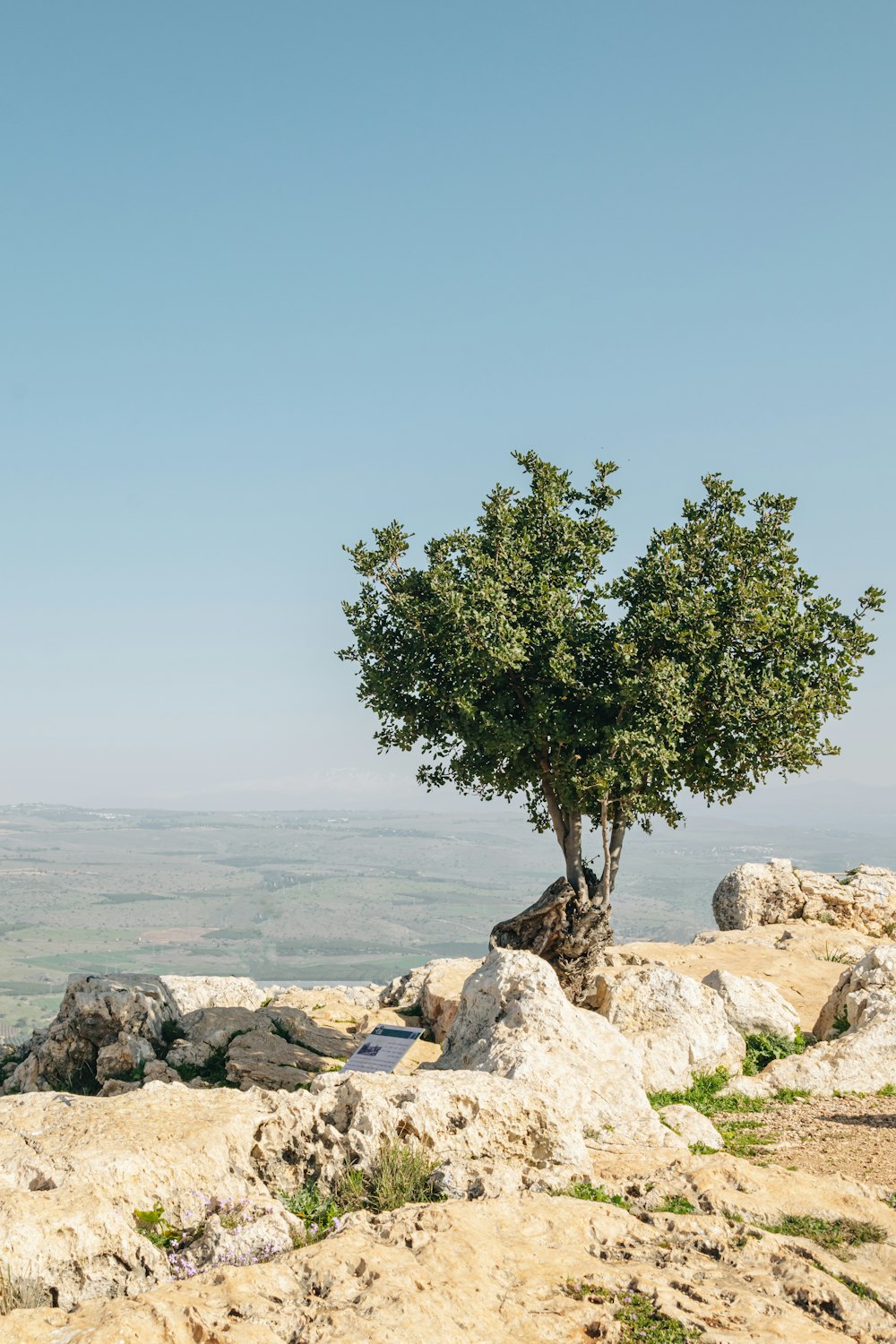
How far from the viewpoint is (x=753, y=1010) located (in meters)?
24.6

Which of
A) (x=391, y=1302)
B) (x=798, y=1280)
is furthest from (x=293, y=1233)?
(x=798, y=1280)

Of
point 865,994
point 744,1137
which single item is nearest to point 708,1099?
point 744,1137

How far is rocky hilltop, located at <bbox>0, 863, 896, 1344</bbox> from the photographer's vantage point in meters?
8.48

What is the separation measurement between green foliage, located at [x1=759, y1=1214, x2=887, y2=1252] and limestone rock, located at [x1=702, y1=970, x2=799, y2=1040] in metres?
13.2

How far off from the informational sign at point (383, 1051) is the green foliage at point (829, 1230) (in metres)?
6.15

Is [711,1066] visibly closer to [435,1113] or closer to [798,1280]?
[435,1113]

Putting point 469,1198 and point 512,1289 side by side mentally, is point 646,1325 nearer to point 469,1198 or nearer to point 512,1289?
point 512,1289

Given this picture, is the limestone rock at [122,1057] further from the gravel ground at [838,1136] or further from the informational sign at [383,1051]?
the gravel ground at [838,1136]

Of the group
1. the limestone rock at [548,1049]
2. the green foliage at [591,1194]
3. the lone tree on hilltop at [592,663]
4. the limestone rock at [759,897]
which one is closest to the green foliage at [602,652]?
the lone tree on hilltop at [592,663]

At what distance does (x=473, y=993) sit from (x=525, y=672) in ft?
27.7

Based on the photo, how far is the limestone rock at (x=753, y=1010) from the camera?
2447 cm

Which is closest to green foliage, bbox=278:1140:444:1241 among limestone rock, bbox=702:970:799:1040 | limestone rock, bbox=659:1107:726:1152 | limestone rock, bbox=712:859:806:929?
limestone rock, bbox=659:1107:726:1152

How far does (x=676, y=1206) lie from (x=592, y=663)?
14.7m

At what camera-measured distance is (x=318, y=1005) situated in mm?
29703
